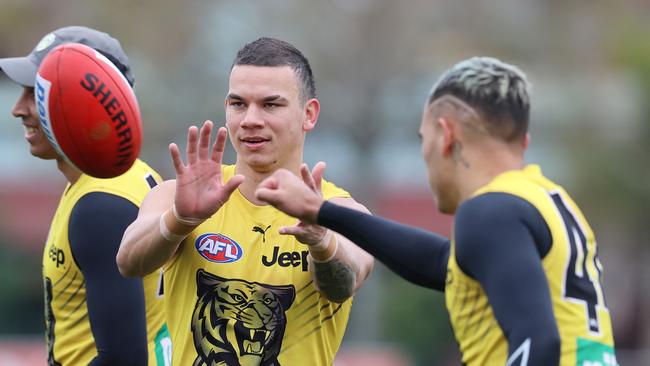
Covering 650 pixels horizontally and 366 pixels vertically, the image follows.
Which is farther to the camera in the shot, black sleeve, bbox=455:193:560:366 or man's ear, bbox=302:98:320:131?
man's ear, bbox=302:98:320:131

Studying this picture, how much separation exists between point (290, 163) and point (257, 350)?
982mm

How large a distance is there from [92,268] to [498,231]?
2.49m

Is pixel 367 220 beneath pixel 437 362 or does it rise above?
above

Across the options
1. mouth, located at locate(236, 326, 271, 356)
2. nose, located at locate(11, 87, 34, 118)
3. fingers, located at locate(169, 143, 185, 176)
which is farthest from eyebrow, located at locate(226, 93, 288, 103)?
nose, located at locate(11, 87, 34, 118)

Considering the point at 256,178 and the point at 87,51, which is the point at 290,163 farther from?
the point at 87,51

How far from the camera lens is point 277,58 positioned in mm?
6480

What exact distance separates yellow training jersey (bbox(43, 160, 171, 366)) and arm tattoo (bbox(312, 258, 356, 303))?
3.96 ft

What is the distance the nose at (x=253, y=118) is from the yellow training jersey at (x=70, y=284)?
865 mm

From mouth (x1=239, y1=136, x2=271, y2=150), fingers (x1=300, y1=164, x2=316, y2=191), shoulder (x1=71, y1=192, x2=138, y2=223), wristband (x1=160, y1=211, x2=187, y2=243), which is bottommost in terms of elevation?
shoulder (x1=71, y1=192, x2=138, y2=223)

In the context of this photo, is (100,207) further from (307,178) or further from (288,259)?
(307,178)

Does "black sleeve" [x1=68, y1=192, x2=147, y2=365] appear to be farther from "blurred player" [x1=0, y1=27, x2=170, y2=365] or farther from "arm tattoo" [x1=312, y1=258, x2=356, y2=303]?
"arm tattoo" [x1=312, y1=258, x2=356, y2=303]

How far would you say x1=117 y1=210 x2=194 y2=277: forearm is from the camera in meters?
5.92

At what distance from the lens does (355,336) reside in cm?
2753

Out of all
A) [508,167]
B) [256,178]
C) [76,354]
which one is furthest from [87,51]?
[508,167]
